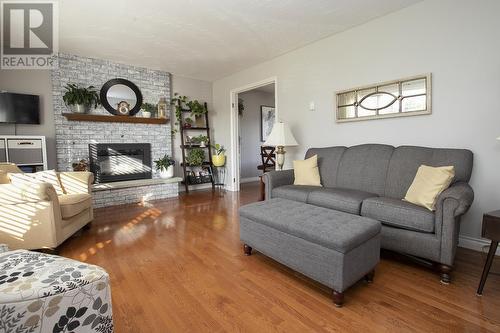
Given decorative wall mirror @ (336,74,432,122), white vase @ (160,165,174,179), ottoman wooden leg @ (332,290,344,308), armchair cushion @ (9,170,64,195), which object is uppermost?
decorative wall mirror @ (336,74,432,122)

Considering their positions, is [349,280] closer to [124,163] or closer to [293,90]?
[293,90]

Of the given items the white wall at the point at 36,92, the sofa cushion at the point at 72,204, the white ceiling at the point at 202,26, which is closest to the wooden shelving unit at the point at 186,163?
the white ceiling at the point at 202,26

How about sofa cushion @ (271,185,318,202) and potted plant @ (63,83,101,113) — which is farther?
potted plant @ (63,83,101,113)

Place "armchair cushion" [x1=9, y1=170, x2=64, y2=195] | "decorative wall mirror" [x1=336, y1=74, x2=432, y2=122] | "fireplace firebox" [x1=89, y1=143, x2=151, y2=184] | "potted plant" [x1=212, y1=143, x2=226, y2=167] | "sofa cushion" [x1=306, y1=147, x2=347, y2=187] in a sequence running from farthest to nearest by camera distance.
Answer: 1. "potted plant" [x1=212, y1=143, x2=226, y2=167]
2. "fireplace firebox" [x1=89, y1=143, x2=151, y2=184]
3. "sofa cushion" [x1=306, y1=147, x2=347, y2=187]
4. "decorative wall mirror" [x1=336, y1=74, x2=432, y2=122]
5. "armchair cushion" [x1=9, y1=170, x2=64, y2=195]

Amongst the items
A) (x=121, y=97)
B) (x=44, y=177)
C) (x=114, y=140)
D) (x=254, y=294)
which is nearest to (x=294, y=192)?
(x=254, y=294)

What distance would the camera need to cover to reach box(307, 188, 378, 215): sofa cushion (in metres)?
2.25

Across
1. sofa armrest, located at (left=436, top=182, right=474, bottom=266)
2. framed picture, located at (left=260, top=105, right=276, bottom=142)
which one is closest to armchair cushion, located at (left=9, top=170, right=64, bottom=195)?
sofa armrest, located at (left=436, top=182, right=474, bottom=266)

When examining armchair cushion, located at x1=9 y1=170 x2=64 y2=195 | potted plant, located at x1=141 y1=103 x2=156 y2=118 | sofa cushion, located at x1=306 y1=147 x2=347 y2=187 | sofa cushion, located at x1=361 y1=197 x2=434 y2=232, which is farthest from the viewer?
potted plant, located at x1=141 y1=103 x2=156 y2=118

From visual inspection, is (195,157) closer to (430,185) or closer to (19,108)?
(19,108)

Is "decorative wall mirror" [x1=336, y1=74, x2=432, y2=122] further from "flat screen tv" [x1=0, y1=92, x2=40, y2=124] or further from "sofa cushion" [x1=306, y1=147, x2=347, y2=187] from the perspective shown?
"flat screen tv" [x1=0, y1=92, x2=40, y2=124]

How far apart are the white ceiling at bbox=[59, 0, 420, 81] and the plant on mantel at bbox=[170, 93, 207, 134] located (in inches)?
40.4

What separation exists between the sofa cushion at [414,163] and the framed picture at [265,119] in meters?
4.35

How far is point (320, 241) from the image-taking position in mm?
1511

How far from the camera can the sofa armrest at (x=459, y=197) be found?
1.66 metres
